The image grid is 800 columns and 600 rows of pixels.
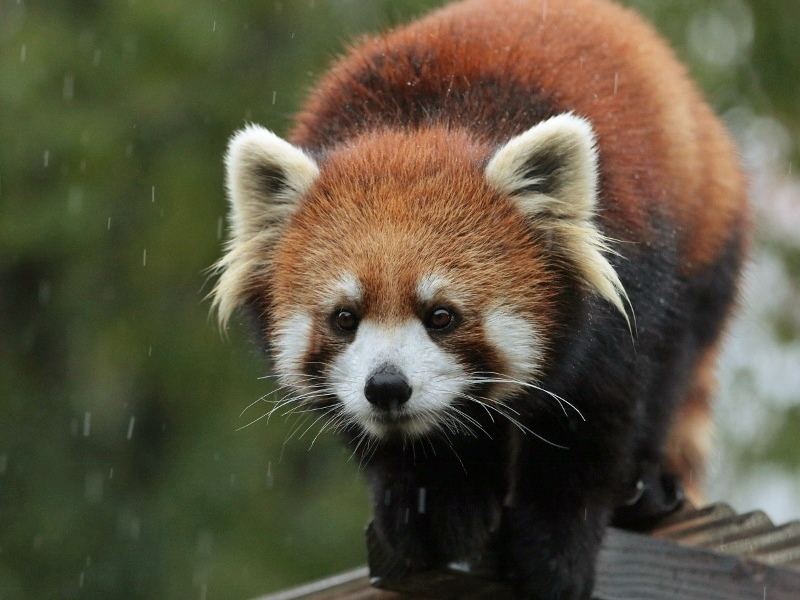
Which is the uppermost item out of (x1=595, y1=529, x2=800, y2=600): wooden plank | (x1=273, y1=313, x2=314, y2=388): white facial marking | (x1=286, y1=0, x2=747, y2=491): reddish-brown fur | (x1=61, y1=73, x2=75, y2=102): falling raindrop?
(x1=61, y1=73, x2=75, y2=102): falling raindrop

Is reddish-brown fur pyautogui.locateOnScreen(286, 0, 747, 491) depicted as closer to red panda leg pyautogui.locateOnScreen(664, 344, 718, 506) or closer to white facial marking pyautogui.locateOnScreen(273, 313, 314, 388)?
white facial marking pyautogui.locateOnScreen(273, 313, 314, 388)

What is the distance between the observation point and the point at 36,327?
31.9ft

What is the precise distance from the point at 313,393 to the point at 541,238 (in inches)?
35.0

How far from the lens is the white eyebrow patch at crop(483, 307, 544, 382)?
3.69 metres

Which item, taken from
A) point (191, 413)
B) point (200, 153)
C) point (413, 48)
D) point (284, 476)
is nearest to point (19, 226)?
point (200, 153)

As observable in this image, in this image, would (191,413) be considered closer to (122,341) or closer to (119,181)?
(122,341)

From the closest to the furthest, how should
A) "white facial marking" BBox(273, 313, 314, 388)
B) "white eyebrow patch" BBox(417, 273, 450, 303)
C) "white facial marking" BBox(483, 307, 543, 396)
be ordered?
"white eyebrow patch" BBox(417, 273, 450, 303), "white facial marking" BBox(483, 307, 543, 396), "white facial marking" BBox(273, 313, 314, 388)

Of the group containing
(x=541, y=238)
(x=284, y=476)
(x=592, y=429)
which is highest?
(x=541, y=238)

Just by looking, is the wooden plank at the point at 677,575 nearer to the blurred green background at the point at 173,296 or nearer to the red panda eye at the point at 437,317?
the red panda eye at the point at 437,317

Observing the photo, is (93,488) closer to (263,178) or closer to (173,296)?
(173,296)

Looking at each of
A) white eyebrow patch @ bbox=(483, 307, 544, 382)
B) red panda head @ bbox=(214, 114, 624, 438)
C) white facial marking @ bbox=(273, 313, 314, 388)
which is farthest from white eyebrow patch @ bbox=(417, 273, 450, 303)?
white facial marking @ bbox=(273, 313, 314, 388)

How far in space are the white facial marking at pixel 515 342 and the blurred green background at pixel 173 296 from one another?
4.86 meters

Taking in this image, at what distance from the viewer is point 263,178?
402cm

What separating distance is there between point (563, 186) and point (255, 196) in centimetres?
104
